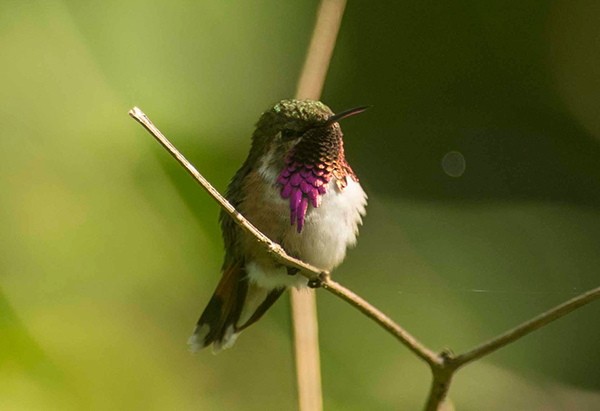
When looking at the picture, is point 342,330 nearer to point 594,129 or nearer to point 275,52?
point 275,52

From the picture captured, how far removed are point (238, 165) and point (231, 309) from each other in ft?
1.34

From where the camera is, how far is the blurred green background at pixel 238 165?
1.75 metres

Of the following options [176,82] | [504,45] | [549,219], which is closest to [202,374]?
[176,82]

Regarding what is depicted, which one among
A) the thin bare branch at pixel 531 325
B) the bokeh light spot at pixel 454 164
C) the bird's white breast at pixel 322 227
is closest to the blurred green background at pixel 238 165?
the bokeh light spot at pixel 454 164

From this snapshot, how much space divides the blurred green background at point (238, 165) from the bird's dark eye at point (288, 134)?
19 centimetres

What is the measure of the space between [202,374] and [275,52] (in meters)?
0.99

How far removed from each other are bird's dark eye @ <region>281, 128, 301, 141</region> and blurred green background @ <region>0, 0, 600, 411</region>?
189 millimetres

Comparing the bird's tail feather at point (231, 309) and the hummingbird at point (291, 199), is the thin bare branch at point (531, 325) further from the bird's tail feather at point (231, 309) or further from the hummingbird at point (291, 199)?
the bird's tail feather at point (231, 309)

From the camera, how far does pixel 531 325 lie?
113 cm

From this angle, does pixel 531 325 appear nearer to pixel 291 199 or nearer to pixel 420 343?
pixel 420 343

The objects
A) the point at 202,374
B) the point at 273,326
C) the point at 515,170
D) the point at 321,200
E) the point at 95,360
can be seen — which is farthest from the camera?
the point at 515,170

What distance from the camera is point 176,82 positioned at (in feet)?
6.39

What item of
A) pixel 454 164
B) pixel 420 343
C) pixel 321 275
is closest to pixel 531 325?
pixel 420 343

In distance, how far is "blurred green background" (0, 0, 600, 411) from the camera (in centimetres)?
175
